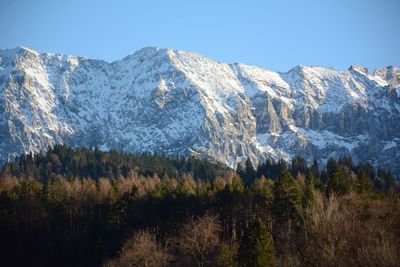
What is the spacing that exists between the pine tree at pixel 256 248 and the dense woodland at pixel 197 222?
0.36ft

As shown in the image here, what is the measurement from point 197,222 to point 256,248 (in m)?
26.0

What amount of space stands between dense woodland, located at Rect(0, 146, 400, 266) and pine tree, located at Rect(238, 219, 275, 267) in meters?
0.11

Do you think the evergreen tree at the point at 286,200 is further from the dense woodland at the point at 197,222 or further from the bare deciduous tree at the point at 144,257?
the bare deciduous tree at the point at 144,257

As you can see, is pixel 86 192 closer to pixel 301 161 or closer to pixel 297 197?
pixel 297 197

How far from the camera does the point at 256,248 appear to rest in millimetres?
66938

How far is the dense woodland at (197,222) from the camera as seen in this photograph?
62803 millimetres

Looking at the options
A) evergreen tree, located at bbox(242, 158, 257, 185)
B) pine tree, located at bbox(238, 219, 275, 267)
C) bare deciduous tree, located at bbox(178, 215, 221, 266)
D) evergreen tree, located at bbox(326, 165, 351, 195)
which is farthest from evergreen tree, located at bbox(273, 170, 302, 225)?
evergreen tree, located at bbox(242, 158, 257, 185)

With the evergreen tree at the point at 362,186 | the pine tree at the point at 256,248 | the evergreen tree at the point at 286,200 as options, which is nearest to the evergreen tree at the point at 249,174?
the evergreen tree at the point at 362,186

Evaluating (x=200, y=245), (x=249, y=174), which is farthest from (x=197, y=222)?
(x=249, y=174)

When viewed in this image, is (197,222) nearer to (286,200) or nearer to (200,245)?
(200,245)

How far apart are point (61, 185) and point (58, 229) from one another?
16216 millimetres

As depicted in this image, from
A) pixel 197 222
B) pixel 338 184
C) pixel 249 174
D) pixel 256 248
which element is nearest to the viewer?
pixel 256 248

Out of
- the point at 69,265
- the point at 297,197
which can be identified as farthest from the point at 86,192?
the point at 297,197

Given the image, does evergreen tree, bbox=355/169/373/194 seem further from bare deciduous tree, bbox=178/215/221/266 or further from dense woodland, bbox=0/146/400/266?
bare deciduous tree, bbox=178/215/221/266
